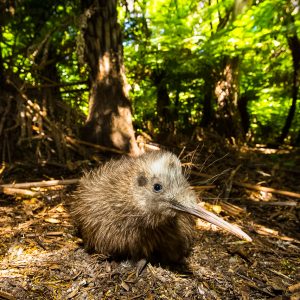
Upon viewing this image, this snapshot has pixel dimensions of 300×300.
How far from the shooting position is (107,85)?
4176 millimetres

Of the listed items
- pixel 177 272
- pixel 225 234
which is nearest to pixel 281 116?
pixel 225 234

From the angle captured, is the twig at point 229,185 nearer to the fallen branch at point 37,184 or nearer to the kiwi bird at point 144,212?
the kiwi bird at point 144,212

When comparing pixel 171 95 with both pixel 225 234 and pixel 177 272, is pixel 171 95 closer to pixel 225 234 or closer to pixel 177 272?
pixel 225 234

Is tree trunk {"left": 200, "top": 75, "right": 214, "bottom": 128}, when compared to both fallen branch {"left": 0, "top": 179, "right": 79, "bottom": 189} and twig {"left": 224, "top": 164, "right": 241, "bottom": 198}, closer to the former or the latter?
twig {"left": 224, "top": 164, "right": 241, "bottom": 198}

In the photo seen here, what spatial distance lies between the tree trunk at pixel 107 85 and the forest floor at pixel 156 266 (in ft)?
3.13

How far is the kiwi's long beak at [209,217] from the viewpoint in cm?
188

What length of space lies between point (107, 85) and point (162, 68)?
8.68ft

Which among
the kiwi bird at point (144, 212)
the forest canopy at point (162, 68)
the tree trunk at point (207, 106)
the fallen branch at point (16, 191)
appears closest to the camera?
the kiwi bird at point (144, 212)

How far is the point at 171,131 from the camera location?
595 cm

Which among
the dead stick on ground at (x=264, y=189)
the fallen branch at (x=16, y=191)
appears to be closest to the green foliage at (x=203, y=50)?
the dead stick on ground at (x=264, y=189)

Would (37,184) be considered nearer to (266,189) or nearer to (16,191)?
(16,191)

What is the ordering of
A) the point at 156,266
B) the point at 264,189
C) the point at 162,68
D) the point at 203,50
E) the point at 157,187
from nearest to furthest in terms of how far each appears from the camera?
the point at 157,187 → the point at 156,266 → the point at 264,189 → the point at 203,50 → the point at 162,68

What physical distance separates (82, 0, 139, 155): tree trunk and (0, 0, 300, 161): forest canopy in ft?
0.16

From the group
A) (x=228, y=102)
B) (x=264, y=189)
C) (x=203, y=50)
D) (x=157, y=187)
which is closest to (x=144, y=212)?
(x=157, y=187)
